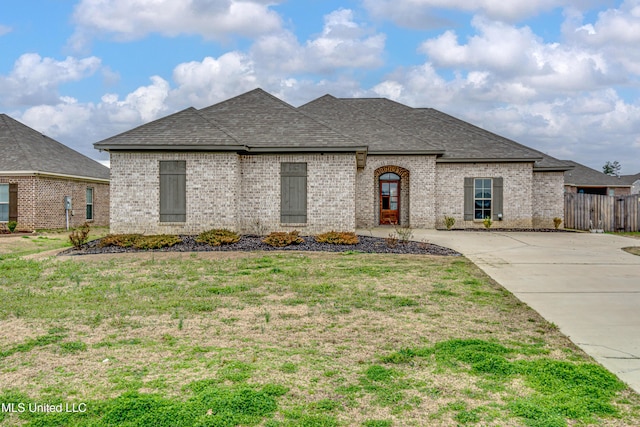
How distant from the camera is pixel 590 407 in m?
3.96

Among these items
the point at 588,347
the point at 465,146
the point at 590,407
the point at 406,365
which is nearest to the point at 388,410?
the point at 406,365

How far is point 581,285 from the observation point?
29.7ft

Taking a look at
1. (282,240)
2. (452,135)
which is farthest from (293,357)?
(452,135)

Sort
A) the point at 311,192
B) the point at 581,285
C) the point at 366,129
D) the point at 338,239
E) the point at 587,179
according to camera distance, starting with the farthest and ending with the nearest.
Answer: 1. the point at 587,179
2. the point at 366,129
3. the point at 311,192
4. the point at 338,239
5. the point at 581,285

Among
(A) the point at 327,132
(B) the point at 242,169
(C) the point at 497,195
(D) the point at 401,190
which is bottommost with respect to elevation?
(C) the point at 497,195

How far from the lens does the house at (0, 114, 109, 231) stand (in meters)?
22.7

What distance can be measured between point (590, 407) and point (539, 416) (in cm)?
51

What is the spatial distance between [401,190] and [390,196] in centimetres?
59

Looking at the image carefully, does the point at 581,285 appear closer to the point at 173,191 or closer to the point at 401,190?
the point at 173,191

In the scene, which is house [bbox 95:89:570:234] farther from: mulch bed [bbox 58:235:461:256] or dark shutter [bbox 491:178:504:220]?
mulch bed [bbox 58:235:461:256]

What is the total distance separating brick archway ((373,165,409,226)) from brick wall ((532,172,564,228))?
6.53 m

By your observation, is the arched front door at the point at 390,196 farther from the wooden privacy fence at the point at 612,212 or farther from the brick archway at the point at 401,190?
the wooden privacy fence at the point at 612,212

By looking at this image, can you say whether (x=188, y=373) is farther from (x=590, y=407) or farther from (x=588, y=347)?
(x=588, y=347)

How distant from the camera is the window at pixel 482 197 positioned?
75.8 feet
